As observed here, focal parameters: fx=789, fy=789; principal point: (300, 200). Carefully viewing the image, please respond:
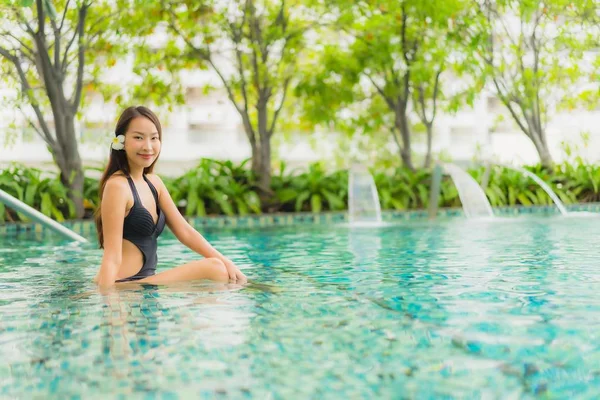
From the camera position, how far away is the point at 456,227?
31.1 ft

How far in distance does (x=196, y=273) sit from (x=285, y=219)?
7.64 metres

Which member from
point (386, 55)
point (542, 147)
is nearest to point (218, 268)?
point (386, 55)

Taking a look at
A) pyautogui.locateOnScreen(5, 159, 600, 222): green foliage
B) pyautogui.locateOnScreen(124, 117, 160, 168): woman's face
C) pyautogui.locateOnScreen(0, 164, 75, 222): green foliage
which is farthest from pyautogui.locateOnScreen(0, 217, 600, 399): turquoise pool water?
pyautogui.locateOnScreen(5, 159, 600, 222): green foliage

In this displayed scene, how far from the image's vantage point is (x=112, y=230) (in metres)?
4.04

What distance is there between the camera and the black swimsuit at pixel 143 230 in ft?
14.0

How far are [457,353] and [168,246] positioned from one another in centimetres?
583

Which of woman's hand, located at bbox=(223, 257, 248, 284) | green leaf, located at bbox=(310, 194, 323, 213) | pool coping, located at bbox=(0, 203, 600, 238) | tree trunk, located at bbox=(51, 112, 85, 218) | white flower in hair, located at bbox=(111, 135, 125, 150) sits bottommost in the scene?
woman's hand, located at bbox=(223, 257, 248, 284)

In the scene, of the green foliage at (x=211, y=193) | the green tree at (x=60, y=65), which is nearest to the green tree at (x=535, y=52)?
the green foliage at (x=211, y=193)

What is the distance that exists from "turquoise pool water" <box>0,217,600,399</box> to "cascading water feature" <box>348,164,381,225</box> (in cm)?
615

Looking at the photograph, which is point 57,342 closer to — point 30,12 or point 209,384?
point 209,384

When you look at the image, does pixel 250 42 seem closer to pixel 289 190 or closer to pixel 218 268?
pixel 289 190

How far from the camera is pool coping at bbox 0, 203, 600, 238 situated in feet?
33.9

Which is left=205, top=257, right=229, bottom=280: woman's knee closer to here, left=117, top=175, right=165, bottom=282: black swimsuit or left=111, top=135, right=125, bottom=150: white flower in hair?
left=117, top=175, right=165, bottom=282: black swimsuit

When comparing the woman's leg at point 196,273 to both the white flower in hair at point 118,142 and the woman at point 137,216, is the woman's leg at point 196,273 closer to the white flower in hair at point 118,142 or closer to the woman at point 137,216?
the woman at point 137,216
